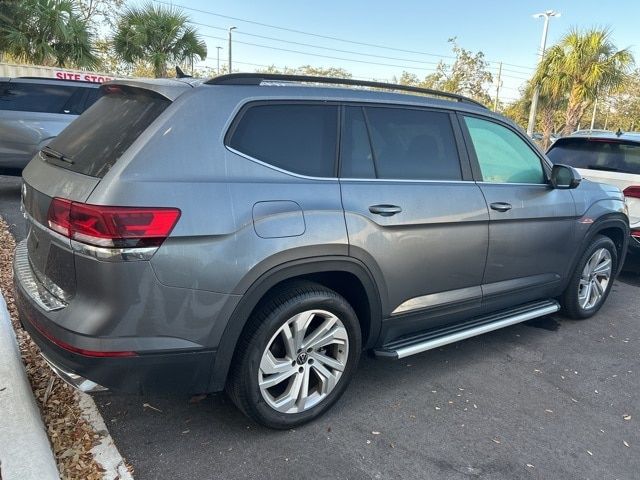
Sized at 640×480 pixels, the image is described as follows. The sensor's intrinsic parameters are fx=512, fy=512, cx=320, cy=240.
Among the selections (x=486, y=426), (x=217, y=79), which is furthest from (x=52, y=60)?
(x=486, y=426)

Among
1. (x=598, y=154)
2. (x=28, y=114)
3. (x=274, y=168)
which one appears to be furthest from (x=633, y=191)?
(x=28, y=114)

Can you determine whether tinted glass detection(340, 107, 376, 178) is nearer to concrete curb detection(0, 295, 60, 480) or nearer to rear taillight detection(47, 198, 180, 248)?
rear taillight detection(47, 198, 180, 248)

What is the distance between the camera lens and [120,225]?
6.91 ft

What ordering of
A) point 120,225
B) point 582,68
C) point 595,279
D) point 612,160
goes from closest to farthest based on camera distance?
point 120,225 → point 595,279 → point 612,160 → point 582,68

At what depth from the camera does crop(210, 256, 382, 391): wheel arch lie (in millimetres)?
2414

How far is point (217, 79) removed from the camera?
2.58 m

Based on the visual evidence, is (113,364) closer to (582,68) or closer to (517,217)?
(517,217)

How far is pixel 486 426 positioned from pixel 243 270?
5.62ft

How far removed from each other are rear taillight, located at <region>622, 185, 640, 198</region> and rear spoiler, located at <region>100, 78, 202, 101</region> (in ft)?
16.4

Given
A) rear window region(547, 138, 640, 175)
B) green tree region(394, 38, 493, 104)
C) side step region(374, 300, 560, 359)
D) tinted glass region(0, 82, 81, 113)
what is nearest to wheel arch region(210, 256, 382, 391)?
side step region(374, 300, 560, 359)

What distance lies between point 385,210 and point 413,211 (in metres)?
0.22

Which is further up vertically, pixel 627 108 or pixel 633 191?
pixel 627 108

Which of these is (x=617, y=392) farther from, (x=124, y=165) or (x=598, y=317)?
(x=124, y=165)

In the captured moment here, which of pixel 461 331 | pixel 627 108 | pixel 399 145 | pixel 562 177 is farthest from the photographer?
pixel 627 108
